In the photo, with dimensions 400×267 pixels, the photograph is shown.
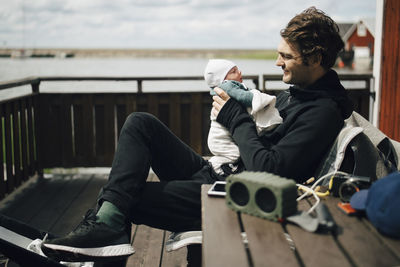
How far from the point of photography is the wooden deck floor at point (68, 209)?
2744 millimetres

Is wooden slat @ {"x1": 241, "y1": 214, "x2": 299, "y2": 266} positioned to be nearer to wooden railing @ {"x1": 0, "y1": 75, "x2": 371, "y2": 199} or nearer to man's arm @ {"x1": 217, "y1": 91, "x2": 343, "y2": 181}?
man's arm @ {"x1": 217, "y1": 91, "x2": 343, "y2": 181}

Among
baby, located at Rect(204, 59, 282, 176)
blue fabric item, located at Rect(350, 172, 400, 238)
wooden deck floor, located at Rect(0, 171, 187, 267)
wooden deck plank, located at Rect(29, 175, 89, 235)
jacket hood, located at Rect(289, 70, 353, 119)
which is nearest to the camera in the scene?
blue fabric item, located at Rect(350, 172, 400, 238)

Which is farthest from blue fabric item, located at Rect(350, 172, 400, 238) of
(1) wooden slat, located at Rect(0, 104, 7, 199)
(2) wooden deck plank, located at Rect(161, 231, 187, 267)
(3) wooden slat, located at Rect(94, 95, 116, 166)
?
(3) wooden slat, located at Rect(94, 95, 116, 166)

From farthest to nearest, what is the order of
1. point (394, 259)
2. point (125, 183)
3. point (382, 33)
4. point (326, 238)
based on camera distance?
point (382, 33), point (125, 183), point (326, 238), point (394, 259)

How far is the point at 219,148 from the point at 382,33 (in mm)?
3125

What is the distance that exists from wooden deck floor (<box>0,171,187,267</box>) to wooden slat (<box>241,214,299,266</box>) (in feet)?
4.78

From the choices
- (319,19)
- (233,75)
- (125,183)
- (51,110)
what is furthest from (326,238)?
(51,110)

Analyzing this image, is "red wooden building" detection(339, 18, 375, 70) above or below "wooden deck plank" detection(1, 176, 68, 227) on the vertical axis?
above

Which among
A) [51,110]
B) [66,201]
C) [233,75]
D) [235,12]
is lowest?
[66,201]


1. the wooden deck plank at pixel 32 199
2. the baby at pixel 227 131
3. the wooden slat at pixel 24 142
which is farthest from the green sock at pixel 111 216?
the wooden slat at pixel 24 142

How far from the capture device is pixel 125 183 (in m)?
1.77

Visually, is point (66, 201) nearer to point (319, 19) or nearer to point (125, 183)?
point (125, 183)

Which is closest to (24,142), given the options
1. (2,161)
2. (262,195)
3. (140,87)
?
(2,161)

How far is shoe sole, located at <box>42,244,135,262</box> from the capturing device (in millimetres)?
1614
